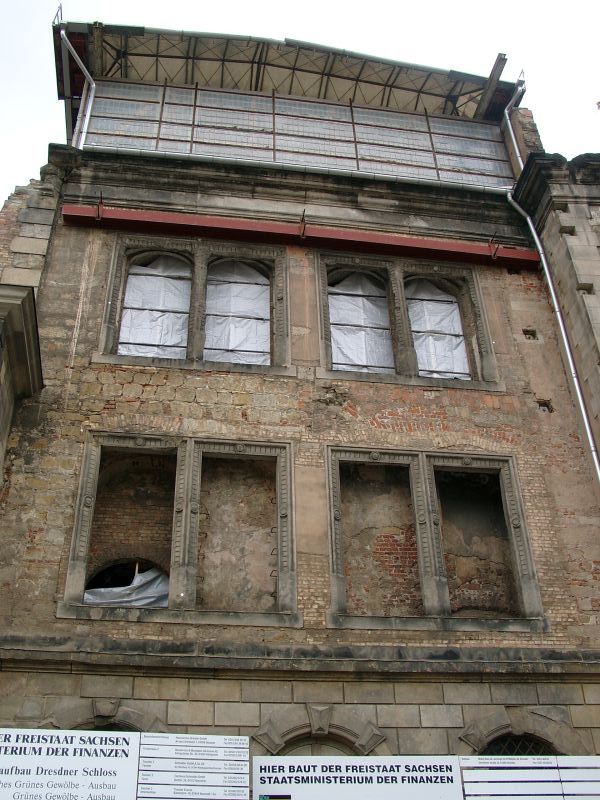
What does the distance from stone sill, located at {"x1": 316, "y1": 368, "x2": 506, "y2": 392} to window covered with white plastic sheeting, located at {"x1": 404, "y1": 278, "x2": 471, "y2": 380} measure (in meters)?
0.55

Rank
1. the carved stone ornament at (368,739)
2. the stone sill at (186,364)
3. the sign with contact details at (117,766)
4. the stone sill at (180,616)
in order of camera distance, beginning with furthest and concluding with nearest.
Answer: the stone sill at (186,364) → the stone sill at (180,616) → the carved stone ornament at (368,739) → the sign with contact details at (117,766)

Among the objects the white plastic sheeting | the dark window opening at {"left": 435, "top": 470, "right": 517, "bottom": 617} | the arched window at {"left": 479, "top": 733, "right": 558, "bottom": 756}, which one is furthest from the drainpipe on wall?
the white plastic sheeting

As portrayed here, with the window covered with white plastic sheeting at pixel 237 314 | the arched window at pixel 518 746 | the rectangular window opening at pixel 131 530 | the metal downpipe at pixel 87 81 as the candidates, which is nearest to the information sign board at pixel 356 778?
the arched window at pixel 518 746

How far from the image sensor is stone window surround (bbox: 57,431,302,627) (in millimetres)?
9992

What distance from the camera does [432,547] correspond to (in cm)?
1094

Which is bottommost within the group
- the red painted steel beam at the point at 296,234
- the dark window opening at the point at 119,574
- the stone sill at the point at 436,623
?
the stone sill at the point at 436,623

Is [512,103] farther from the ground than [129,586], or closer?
farther from the ground

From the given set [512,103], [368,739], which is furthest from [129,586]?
[512,103]

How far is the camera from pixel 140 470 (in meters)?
→ 11.6

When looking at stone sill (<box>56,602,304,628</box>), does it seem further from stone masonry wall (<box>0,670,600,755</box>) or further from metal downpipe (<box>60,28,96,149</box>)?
metal downpipe (<box>60,28,96,149</box>)

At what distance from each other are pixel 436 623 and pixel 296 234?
661cm

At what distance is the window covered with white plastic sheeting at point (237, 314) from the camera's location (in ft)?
42.2

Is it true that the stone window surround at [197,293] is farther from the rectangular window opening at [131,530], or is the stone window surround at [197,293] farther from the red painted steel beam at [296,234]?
the rectangular window opening at [131,530]

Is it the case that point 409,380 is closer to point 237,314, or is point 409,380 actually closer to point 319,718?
point 237,314
